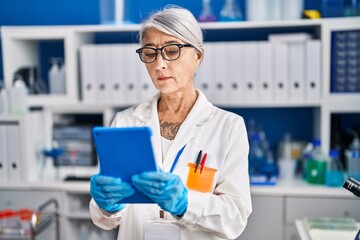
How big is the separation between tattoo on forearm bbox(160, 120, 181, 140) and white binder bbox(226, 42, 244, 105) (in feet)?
3.28

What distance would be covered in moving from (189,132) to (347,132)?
4.79ft

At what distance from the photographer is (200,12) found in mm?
2551

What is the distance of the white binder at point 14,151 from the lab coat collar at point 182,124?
1.20m

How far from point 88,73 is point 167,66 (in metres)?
1.25

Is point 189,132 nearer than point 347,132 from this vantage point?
Yes

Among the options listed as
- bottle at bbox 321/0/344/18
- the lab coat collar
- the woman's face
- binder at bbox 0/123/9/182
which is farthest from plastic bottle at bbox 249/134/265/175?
binder at bbox 0/123/9/182

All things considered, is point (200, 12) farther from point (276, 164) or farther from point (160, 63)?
point (160, 63)

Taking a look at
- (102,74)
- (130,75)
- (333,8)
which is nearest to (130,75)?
(130,75)

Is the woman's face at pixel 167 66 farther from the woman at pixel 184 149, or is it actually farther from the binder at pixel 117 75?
the binder at pixel 117 75

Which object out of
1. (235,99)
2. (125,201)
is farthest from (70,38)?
(125,201)

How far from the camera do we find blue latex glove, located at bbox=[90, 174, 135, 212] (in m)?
1.05

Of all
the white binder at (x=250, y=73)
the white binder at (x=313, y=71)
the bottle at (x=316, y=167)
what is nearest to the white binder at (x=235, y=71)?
the white binder at (x=250, y=73)

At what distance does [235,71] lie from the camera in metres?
2.30

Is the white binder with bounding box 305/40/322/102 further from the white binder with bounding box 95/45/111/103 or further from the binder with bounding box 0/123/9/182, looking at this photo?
the binder with bounding box 0/123/9/182
